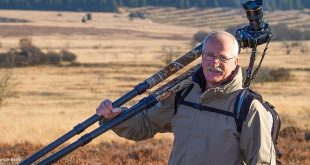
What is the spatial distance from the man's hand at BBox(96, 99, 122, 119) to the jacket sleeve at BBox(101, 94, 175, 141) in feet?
0.49

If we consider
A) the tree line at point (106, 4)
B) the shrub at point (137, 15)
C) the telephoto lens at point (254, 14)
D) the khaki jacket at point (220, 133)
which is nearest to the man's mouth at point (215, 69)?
the khaki jacket at point (220, 133)

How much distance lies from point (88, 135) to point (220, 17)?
172 meters

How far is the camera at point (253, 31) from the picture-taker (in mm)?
5188

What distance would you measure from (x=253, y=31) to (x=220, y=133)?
1.18m

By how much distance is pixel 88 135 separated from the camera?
500 cm

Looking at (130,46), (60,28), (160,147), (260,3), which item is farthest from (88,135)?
(60,28)

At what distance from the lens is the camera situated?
17.0ft

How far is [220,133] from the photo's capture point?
4.45 meters

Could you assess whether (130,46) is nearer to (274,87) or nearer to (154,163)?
(274,87)

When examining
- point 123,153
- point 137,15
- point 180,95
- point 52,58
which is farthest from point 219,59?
point 137,15

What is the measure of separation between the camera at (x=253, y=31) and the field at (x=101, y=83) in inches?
212

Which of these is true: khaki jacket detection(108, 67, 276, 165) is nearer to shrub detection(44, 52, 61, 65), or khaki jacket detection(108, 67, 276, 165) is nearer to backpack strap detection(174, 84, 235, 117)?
backpack strap detection(174, 84, 235, 117)

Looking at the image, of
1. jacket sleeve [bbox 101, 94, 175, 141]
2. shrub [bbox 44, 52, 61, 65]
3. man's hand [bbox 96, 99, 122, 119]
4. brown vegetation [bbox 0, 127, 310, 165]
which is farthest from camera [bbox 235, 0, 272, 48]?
shrub [bbox 44, 52, 61, 65]

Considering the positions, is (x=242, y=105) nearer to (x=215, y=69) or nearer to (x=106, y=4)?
(x=215, y=69)
